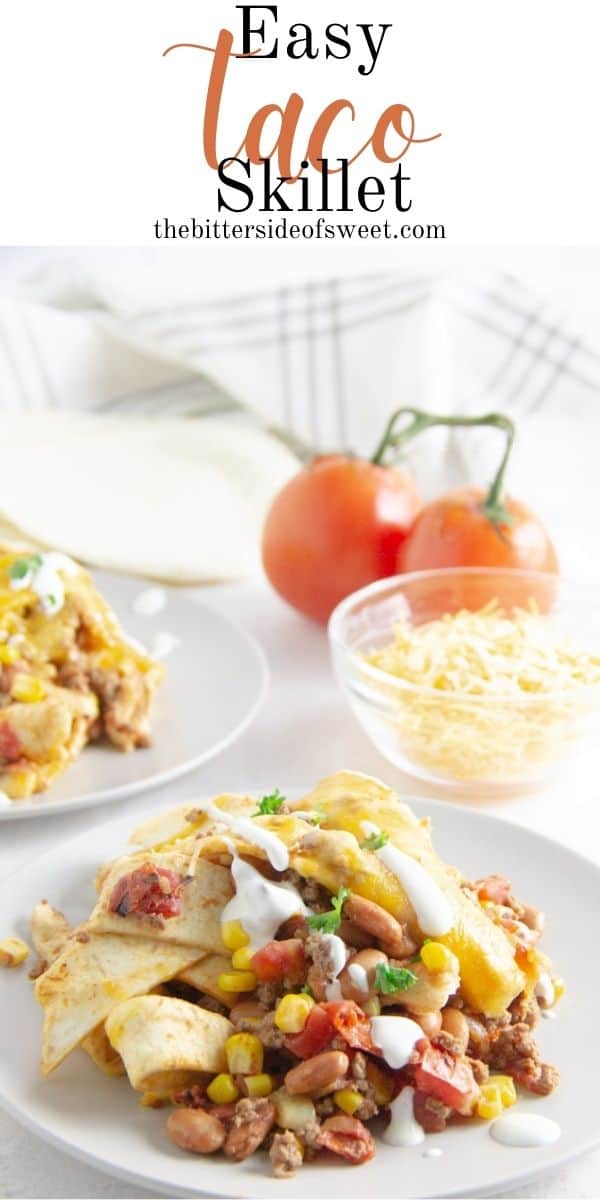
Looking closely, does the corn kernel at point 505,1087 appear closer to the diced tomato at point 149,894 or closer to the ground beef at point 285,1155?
the ground beef at point 285,1155

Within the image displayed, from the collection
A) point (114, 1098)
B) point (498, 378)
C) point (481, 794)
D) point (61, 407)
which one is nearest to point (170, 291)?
point (61, 407)

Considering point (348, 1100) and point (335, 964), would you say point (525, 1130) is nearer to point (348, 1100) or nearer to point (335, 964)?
point (348, 1100)

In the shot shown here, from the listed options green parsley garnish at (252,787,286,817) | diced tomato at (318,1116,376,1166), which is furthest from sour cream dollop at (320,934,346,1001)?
green parsley garnish at (252,787,286,817)

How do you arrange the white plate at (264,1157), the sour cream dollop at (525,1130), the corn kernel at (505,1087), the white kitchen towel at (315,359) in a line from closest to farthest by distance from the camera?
1. the white plate at (264,1157)
2. the sour cream dollop at (525,1130)
3. the corn kernel at (505,1087)
4. the white kitchen towel at (315,359)

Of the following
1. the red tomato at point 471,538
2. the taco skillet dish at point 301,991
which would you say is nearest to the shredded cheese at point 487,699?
the red tomato at point 471,538

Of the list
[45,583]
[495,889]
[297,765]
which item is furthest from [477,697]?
[45,583]

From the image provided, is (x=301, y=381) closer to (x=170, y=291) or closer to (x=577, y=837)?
(x=170, y=291)

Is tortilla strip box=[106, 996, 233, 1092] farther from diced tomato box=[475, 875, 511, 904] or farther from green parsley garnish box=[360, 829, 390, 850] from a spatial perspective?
diced tomato box=[475, 875, 511, 904]
